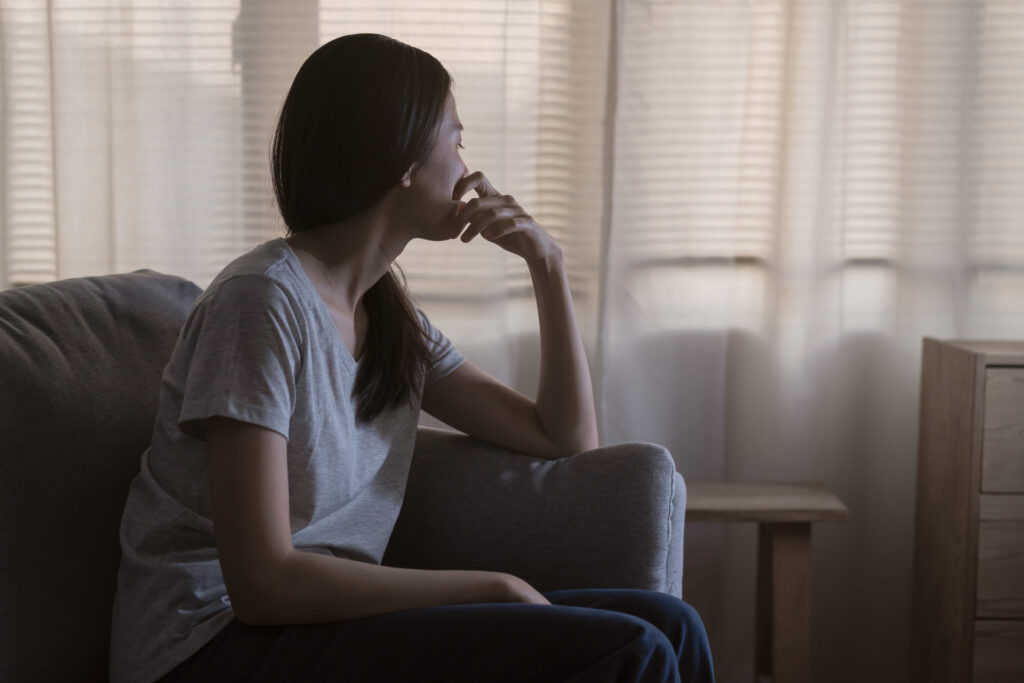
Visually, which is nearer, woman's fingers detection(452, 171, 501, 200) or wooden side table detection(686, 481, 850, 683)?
woman's fingers detection(452, 171, 501, 200)

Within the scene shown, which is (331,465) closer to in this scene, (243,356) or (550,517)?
(243,356)

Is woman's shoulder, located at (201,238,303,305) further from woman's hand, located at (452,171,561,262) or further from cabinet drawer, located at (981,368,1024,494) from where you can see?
cabinet drawer, located at (981,368,1024,494)

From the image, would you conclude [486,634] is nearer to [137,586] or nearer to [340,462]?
[340,462]

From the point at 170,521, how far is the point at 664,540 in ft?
1.95

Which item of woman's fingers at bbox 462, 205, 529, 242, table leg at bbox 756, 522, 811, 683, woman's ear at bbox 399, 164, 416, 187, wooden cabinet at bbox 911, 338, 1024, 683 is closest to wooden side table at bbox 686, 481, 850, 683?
table leg at bbox 756, 522, 811, 683

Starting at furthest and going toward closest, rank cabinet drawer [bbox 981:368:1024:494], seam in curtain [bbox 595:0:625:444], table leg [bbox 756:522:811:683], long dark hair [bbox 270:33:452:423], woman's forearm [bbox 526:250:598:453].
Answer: seam in curtain [bbox 595:0:625:444] → table leg [bbox 756:522:811:683] → cabinet drawer [bbox 981:368:1024:494] → woman's forearm [bbox 526:250:598:453] → long dark hair [bbox 270:33:452:423]

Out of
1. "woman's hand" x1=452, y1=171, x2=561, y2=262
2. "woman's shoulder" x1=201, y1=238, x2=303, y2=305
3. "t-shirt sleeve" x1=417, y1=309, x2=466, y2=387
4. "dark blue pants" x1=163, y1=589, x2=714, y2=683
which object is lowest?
"dark blue pants" x1=163, y1=589, x2=714, y2=683

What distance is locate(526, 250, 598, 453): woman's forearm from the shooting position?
1392mm

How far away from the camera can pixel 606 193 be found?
77.5 inches

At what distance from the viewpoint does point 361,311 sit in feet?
4.27

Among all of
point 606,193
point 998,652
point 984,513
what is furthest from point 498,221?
point 998,652

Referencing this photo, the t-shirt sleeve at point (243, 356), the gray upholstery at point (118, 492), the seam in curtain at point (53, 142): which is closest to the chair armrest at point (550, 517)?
the gray upholstery at point (118, 492)

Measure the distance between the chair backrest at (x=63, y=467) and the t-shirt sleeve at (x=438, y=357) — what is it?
360mm

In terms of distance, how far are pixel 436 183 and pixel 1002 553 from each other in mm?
1108
